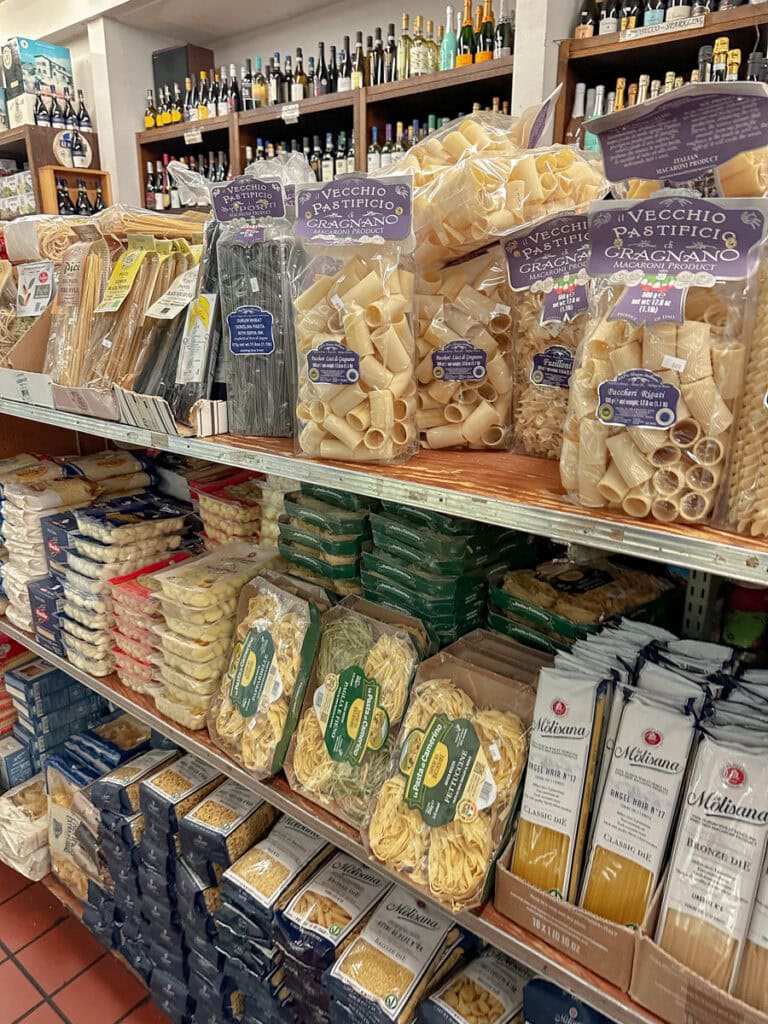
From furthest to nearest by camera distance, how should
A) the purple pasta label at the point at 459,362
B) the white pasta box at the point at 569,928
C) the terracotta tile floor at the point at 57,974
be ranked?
the terracotta tile floor at the point at 57,974, the purple pasta label at the point at 459,362, the white pasta box at the point at 569,928

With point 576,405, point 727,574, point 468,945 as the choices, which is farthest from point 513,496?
point 468,945

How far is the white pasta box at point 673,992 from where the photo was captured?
2.54 ft

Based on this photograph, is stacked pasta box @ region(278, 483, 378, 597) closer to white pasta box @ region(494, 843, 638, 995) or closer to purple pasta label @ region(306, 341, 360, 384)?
purple pasta label @ region(306, 341, 360, 384)

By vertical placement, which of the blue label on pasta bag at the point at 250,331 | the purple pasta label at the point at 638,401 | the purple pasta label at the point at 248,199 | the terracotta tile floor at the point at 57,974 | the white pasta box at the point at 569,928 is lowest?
the terracotta tile floor at the point at 57,974

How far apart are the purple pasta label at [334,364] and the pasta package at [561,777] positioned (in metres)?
0.50

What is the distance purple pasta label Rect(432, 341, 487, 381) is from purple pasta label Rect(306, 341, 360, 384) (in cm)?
16

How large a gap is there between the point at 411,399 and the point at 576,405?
309mm

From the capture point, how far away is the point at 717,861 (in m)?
0.82

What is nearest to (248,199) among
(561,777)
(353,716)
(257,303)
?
(257,303)

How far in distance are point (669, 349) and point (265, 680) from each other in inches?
37.4

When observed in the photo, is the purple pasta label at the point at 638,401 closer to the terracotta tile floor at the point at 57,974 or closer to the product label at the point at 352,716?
the product label at the point at 352,716

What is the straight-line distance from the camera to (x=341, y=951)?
1.32m

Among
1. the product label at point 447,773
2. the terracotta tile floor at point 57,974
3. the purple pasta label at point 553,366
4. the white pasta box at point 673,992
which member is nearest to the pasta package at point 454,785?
the product label at point 447,773

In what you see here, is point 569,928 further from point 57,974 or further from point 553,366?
point 57,974
